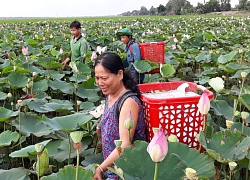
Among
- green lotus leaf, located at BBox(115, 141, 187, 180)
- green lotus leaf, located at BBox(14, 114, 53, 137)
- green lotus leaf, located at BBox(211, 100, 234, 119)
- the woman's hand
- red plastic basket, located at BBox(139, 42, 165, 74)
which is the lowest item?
green lotus leaf, located at BBox(14, 114, 53, 137)

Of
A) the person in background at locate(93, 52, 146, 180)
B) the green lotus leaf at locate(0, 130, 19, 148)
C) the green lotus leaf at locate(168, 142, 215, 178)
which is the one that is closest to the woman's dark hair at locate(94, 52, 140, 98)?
the person in background at locate(93, 52, 146, 180)

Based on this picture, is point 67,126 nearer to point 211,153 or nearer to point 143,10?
point 211,153

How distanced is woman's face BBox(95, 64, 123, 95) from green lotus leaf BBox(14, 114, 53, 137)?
77 centimetres

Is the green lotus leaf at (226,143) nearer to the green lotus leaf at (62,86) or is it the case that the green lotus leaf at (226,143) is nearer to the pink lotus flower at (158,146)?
the pink lotus flower at (158,146)

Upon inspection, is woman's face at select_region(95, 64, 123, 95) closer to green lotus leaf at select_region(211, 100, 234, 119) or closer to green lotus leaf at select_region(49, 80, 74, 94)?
green lotus leaf at select_region(211, 100, 234, 119)

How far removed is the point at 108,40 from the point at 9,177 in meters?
5.96

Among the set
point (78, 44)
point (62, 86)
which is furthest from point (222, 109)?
point (78, 44)

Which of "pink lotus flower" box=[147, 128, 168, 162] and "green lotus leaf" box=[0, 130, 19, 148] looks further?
"green lotus leaf" box=[0, 130, 19, 148]

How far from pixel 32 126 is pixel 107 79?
970 mm

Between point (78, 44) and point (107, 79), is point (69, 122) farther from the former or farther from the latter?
point (78, 44)

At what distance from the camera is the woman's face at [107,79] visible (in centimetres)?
178

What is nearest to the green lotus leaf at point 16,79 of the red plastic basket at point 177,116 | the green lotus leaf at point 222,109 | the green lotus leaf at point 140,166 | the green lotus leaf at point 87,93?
the green lotus leaf at point 87,93

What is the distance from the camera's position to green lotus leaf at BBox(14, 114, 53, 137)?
243 cm

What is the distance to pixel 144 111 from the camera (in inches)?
72.9
